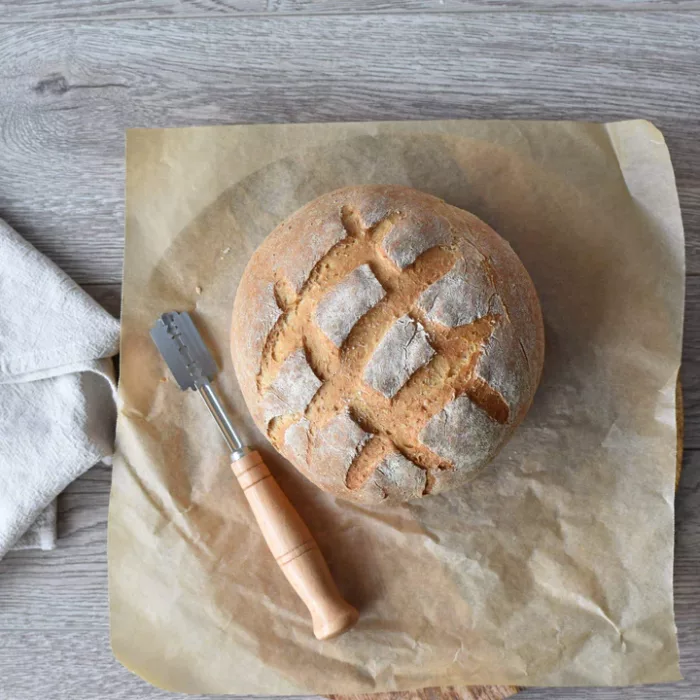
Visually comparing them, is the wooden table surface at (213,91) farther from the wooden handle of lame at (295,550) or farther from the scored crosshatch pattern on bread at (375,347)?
the scored crosshatch pattern on bread at (375,347)

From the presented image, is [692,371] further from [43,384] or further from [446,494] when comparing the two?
[43,384]

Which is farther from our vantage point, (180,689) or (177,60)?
(177,60)

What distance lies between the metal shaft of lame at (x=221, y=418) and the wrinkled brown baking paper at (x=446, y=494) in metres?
0.05

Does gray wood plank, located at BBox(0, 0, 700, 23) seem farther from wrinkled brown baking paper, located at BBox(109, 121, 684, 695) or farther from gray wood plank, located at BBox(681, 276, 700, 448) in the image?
gray wood plank, located at BBox(681, 276, 700, 448)

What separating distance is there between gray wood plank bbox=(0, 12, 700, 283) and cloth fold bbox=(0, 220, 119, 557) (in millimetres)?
118

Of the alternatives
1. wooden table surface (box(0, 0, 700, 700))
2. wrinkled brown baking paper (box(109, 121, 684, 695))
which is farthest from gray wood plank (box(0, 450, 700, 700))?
wrinkled brown baking paper (box(109, 121, 684, 695))

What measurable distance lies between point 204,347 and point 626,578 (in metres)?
1.35

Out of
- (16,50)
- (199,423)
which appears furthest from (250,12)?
(199,423)

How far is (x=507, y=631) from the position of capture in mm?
1702

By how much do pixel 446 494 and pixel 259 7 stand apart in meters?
1.55

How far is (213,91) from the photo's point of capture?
184 cm

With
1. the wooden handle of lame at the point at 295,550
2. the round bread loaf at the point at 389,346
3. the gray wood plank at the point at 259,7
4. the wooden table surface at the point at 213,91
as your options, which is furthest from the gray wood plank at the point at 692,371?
the wooden handle of lame at the point at 295,550

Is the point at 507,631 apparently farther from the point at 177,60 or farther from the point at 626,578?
the point at 177,60

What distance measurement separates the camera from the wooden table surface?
1.81 metres
